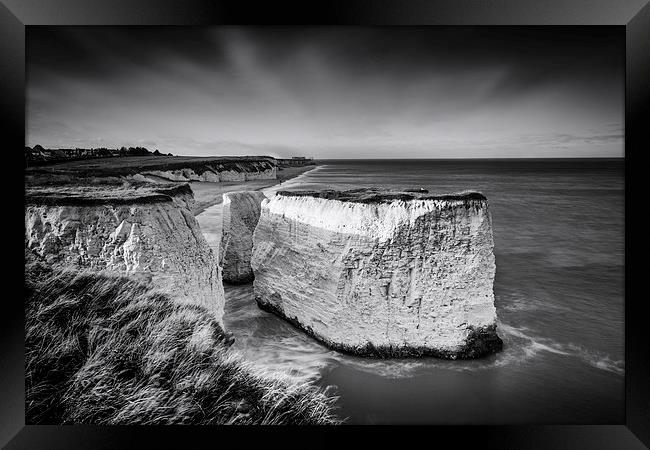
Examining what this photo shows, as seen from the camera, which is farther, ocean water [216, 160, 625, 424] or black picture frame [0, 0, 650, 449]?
ocean water [216, 160, 625, 424]

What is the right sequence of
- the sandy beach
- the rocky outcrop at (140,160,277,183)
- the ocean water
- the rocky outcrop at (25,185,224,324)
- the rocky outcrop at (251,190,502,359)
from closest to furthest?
the rocky outcrop at (25,185,224,324), the ocean water, the rocky outcrop at (251,190,502,359), the rocky outcrop at (140,160,277,183), the sandy beach

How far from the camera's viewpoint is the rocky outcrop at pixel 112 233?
2912 mm

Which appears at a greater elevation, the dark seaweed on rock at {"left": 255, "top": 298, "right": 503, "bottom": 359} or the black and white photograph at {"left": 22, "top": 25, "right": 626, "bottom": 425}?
the black and white photograph at {"left": 22, "top": 25, "right": 626, "bottom": 425}

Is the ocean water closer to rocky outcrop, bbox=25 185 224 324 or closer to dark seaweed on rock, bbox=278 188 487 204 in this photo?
dark seaweed on rock, bbox=278 188 487 204

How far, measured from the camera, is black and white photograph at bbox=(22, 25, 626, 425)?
244cm

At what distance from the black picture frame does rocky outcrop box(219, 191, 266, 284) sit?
349 centimetres

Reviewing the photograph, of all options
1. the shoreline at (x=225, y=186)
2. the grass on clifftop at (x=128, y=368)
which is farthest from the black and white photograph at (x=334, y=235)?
the shoreline at (x=225, y=186)

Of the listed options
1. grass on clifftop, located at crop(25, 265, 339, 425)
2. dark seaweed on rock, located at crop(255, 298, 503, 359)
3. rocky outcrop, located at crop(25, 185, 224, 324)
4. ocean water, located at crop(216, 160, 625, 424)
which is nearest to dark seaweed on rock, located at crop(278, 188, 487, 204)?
ocean water, located at crop(216, 160, 625, 424)

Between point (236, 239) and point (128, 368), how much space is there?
407 cm

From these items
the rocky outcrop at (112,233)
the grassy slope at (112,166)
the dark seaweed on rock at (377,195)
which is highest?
the grassy slope at (112,166)

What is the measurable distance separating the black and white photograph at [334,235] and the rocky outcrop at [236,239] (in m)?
1.83

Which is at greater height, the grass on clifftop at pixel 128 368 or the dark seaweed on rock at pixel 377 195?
the dark seaweed on rock at pixel 377 195

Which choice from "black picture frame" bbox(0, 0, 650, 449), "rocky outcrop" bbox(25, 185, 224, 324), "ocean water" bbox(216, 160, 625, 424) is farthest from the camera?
"ocean water" bbox(216, 160, 625, 424)

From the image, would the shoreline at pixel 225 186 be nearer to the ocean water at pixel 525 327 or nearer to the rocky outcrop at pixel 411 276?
the ocean water at pixel 525 327
